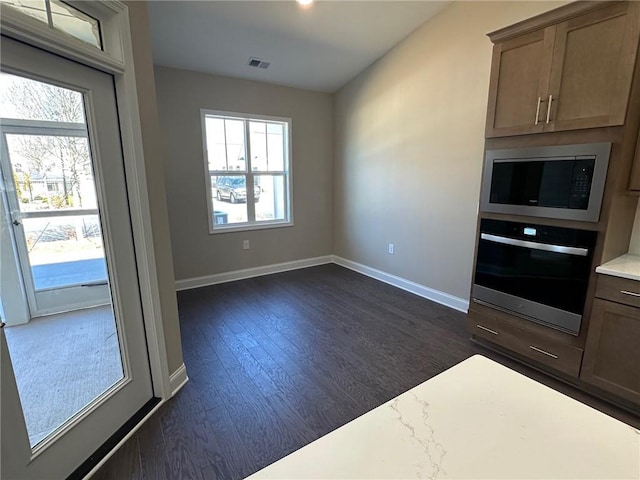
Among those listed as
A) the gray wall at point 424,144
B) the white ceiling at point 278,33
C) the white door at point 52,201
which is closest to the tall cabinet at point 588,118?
the gray wall at point 424,144

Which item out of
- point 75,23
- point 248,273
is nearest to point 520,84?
point 75,23

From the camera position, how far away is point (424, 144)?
3.51 metres

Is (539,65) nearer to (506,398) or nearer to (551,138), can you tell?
(551,138)

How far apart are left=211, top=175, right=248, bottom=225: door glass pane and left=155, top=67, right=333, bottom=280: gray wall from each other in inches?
7.4

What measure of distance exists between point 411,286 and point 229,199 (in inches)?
106

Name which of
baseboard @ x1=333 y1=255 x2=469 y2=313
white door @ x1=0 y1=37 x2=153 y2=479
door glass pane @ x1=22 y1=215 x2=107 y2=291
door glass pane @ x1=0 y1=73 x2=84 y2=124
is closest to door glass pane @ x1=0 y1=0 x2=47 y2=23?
white door @ x1=0 y1=37 x2=153 y2=479

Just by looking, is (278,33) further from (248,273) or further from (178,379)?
(178,379)

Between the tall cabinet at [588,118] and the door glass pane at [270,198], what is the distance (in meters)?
3.06

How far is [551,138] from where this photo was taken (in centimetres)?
206

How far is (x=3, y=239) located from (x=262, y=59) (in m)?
3.13

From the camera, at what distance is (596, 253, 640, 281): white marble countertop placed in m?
1.77

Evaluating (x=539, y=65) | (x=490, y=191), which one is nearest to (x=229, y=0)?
(x=539, y=65)

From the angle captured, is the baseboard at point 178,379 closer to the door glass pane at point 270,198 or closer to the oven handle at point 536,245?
the oven handle at point 536,245

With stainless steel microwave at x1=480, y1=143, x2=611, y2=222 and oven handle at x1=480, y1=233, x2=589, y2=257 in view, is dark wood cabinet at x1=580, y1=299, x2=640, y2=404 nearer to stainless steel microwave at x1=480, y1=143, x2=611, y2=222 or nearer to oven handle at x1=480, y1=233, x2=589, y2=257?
oven handle at x1=480, y1=233, x2=589, y2=257
